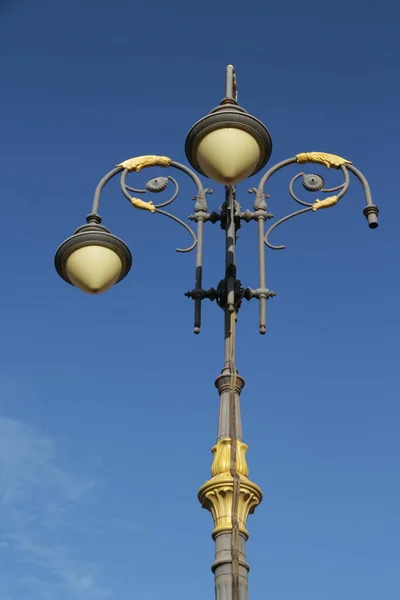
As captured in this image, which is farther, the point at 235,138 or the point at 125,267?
the point at 125,267

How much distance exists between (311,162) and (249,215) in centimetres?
107

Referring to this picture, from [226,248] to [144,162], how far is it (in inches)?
60.2

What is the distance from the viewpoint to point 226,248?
299 inches

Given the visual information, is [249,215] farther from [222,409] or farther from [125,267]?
[222,409]

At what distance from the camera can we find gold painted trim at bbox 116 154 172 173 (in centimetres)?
859

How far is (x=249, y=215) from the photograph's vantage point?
783 cm

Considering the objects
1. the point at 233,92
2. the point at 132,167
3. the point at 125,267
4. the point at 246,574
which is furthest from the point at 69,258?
the point at 246,574

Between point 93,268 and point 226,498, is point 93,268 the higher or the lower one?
the higher one

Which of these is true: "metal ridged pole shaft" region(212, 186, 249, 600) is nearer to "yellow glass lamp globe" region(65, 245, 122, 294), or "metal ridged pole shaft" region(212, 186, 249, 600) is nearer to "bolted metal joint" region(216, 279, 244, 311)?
"bolted metal joint" region(216, 279, 244, 311)

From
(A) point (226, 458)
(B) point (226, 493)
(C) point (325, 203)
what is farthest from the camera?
(C) point (325, 203)

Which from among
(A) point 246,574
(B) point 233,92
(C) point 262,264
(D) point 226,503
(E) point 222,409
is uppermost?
(B) point 233,92

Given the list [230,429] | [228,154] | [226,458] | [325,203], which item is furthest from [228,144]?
[226,458]

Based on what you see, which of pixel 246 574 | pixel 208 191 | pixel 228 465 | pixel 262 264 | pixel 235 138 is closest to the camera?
pixel 246 574

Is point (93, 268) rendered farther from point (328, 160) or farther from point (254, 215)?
point (328, 160)
